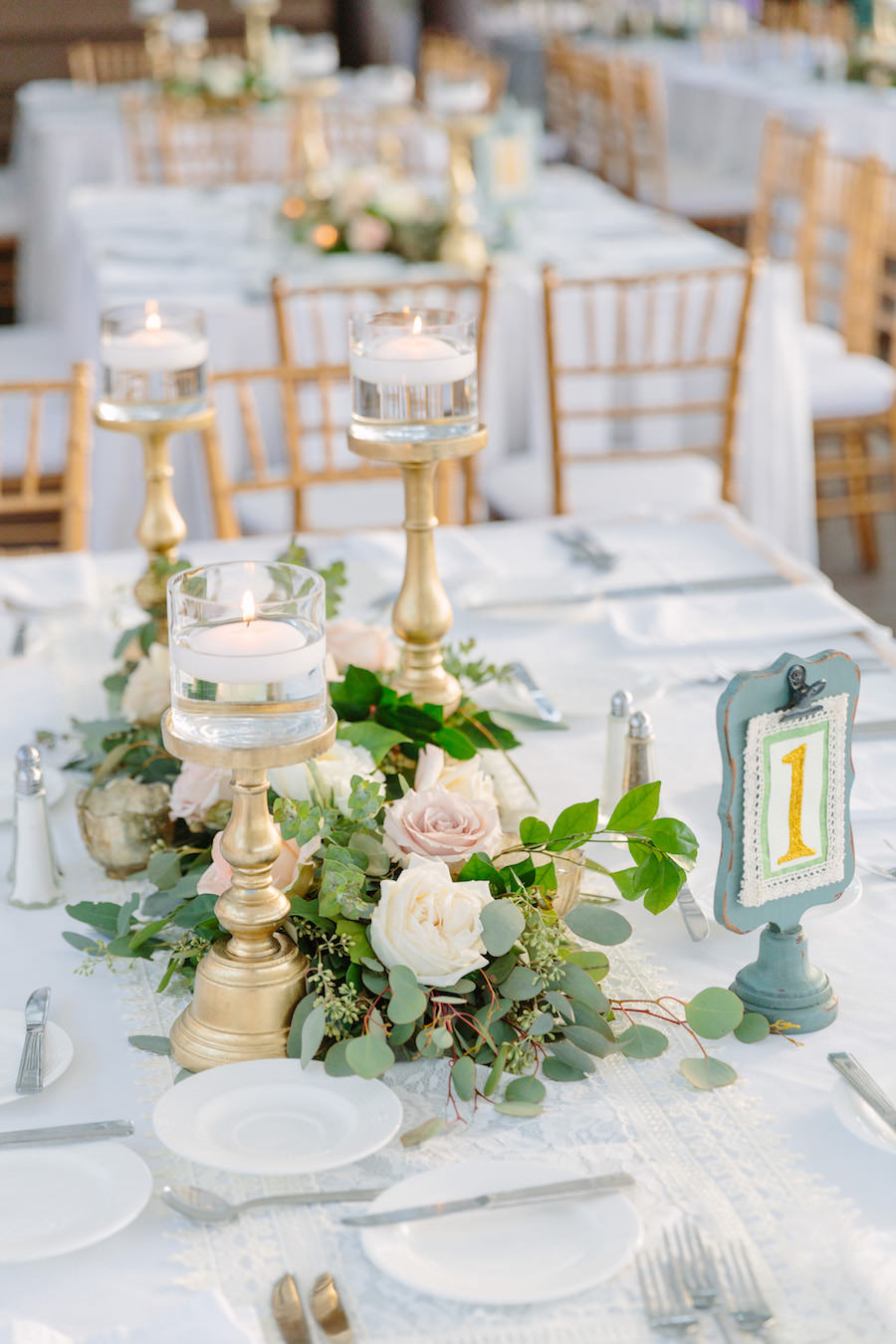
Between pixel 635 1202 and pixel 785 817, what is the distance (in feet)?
0.89

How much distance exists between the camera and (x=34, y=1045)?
3.41ft

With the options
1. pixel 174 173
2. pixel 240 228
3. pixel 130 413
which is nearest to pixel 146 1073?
pixel 130 413

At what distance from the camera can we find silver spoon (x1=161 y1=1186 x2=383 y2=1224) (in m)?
0.90

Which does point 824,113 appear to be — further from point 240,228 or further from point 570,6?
point 570,6

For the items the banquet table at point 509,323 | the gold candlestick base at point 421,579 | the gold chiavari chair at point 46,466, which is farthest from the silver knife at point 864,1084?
the banquet table at point 509,323

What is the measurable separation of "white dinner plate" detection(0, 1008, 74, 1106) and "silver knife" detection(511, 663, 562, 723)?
1.87 ft

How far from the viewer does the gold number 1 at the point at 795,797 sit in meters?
1.04

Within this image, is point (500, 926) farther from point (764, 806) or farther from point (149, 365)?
point (149, 365)

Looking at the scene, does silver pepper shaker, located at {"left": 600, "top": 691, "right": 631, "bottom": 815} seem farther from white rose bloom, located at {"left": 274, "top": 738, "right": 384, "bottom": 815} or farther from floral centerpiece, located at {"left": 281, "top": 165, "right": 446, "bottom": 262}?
floral centerpiece, located at {"left": 281, "top": 165, "right": 446, "bottom": 262}

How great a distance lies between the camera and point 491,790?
127cm

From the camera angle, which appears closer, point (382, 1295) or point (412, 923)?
point (382, 1295)

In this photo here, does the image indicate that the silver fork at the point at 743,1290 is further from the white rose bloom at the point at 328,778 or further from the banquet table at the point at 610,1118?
the white rose bloom at the point at 328,778

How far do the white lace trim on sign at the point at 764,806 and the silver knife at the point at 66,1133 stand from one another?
0.42m

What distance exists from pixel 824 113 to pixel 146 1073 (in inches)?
251
